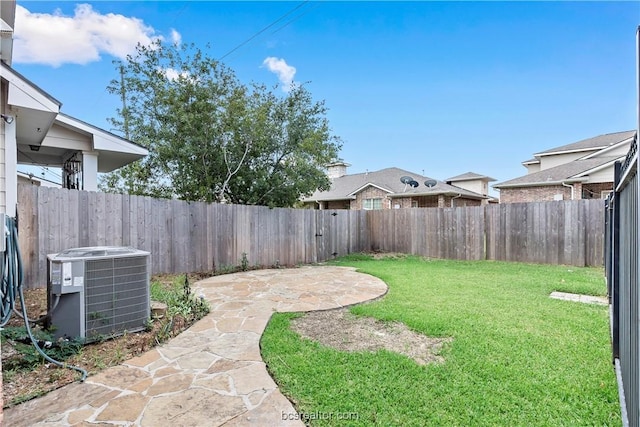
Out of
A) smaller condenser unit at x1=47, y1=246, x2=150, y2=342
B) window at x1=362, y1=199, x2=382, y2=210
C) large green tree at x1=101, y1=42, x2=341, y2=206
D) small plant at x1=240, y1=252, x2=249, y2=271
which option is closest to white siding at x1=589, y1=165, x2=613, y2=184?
window at x1=362, y1=199, x2=382, y2=210

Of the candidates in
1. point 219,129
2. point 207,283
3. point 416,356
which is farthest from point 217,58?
point 416,356

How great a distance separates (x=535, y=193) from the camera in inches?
603

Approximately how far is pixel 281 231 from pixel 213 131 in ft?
10.4

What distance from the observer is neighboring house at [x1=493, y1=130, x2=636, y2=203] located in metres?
13.4

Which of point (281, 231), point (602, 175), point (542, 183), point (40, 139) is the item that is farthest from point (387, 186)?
point (40, 139)

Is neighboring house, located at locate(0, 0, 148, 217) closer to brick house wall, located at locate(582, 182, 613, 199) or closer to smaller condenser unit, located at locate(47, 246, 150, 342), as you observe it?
smaller condenser unit, located at locate(47, 246, 150, 342)

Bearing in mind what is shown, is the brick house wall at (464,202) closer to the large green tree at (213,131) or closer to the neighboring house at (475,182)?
the neighboring house at (475,182)

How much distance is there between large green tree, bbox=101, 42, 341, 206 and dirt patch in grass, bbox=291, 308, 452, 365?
18.8ft

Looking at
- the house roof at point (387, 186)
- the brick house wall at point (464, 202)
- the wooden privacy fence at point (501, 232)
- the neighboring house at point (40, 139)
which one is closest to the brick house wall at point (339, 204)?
the house roof at point (387, 186)

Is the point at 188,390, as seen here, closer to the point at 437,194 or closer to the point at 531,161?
the point at 437,194

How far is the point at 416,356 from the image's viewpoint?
292 cm

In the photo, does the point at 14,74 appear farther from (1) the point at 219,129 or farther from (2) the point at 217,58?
(2) the point at 217,58

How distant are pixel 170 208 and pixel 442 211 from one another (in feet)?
25.2

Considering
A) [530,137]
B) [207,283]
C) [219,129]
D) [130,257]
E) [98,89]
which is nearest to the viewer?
[130,257]
